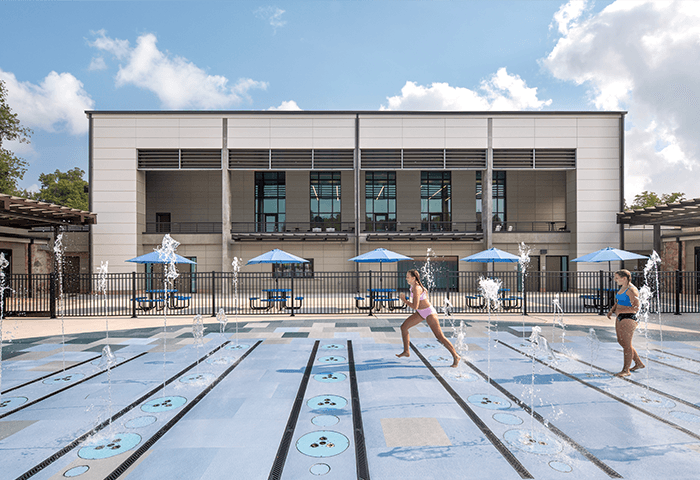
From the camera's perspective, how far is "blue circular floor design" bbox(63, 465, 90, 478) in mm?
3498

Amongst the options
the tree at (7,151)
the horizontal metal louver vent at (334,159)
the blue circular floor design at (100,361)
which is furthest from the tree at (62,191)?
the blue circular floor design at (100,361)

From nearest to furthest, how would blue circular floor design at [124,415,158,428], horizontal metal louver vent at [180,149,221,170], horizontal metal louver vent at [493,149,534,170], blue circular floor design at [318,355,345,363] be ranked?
blue circular floor design at [124,415,158,428], blue circular floor design at [318,355,345,363], horizontal metal louver vent at [180,149,221,170], horizontal metal louver vent at [493,149,534,170]

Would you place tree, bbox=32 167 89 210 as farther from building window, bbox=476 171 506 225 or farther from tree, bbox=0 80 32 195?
building window, bbox=476 171 506 225

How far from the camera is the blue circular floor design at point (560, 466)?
353cm

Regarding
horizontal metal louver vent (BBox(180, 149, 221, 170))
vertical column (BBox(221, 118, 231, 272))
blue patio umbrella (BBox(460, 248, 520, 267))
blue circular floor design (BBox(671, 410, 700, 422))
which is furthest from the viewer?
horizontal metal louver vent (BBox(180, 149, 221, 170))

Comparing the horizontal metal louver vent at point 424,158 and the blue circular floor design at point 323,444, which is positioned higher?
the horizontal metal louver vent at point 424,158

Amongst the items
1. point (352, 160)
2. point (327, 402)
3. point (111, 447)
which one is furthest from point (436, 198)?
point (111, 447)

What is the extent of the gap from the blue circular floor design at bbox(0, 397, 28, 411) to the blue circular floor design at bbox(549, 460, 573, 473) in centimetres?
702

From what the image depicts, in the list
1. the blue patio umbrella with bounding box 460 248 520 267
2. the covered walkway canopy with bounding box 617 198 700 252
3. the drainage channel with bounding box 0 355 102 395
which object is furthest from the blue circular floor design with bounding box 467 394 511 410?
the covered walkway canopy with bounding box 617 198 700 252

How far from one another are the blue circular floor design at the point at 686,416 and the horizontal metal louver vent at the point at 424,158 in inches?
836

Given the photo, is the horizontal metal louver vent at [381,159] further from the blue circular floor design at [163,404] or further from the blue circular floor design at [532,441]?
the blue circular floor design at [532,441]

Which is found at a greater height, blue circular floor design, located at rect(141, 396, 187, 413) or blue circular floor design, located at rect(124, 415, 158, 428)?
blue circular floor design, located at rect(124, 415, 158, 428)

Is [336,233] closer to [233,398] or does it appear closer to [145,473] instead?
[233,398]

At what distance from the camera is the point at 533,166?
24578mm
